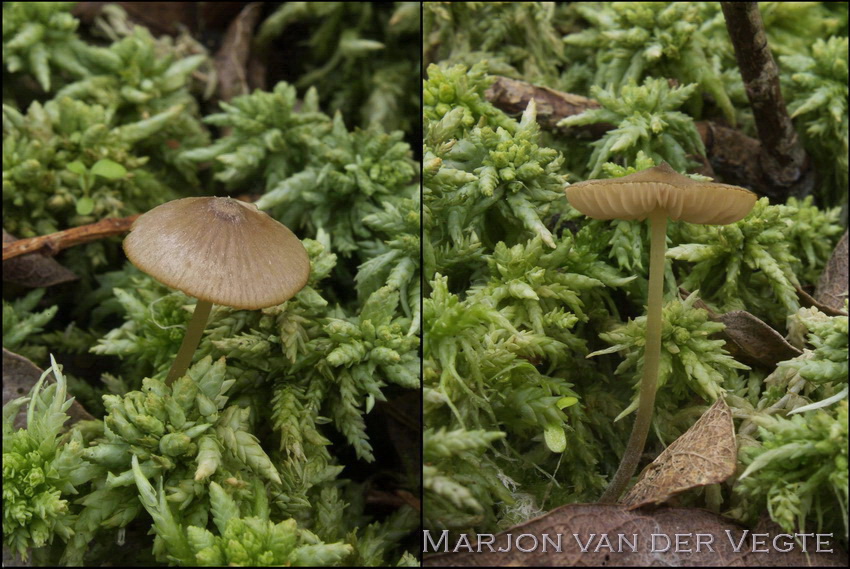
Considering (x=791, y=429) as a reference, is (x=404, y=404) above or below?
below

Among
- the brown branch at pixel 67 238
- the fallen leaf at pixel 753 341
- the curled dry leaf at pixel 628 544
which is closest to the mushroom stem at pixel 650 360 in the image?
the curled dry leaf at pixel 628 544

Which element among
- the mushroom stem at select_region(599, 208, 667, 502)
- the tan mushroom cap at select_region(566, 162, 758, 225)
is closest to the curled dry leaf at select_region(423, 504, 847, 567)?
the mushroom stem at select_region(599, 208, 667, 502)

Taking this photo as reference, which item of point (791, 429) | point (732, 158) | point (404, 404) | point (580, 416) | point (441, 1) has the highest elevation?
point (441, 1)

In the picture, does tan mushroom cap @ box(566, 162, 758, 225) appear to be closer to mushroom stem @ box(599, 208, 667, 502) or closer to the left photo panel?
mushroom stem @ box(599, 208, 667, 502)

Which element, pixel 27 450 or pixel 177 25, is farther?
pixel 177 25

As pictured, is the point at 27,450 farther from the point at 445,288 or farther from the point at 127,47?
the point at 127,47

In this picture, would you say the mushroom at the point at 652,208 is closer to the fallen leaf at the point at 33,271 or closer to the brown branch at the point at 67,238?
the brown branch at the point at 67,238

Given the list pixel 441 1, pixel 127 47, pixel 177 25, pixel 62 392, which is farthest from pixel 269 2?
pixel 62 392

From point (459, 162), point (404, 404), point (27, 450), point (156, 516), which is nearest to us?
point (156, 516)
